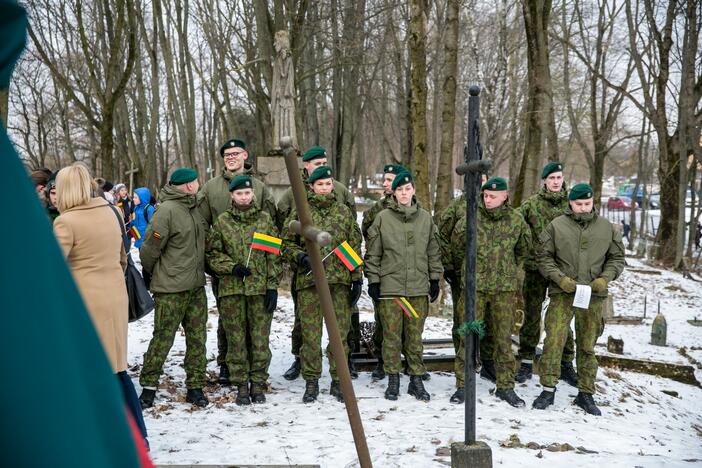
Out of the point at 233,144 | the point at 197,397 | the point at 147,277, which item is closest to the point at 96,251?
the point at 147,277

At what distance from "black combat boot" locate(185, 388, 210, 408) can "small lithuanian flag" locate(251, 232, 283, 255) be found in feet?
4.86

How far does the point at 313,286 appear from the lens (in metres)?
6.09

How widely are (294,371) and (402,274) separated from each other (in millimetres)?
1765

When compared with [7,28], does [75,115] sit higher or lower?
higher

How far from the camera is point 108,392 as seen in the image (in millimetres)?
539

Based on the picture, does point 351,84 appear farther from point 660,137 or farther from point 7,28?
point 7,28

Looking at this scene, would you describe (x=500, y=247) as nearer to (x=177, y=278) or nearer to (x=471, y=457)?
(x=471, y=457)

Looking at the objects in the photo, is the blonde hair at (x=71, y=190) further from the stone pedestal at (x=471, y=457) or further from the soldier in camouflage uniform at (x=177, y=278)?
the stone pedestal at (x=471, y=457)

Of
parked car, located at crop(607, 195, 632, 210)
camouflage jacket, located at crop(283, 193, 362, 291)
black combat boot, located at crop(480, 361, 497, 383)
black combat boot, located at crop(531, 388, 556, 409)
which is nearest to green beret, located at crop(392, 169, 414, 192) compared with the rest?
camouflage jacket, located at crop(283, 193, 362, 291)

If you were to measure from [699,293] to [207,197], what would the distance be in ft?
44.6

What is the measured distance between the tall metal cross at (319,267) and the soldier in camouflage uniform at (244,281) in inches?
129

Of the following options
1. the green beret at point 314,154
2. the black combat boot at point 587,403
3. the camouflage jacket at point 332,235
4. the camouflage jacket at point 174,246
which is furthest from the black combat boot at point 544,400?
the camouflage jacket at point 174,246

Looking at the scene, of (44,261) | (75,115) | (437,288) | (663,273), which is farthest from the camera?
(75,115)

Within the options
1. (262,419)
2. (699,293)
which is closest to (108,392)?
(262,419)
